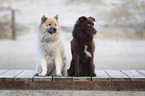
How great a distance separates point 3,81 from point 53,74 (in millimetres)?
874

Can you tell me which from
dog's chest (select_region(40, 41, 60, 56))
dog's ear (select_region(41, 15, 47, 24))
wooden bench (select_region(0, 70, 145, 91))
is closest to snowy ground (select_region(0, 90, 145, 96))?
wooden bench (select_region(0, 70, 145, 91))

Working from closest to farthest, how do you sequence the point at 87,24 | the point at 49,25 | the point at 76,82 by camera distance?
1. the point at 87,24
2. the point at 49,25
3. the point at 76,82

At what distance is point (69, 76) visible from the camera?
11.9ft

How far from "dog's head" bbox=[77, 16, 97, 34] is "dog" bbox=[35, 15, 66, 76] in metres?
0.41

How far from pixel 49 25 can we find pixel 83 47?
0.66 meters

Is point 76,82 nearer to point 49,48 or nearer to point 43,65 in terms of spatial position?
point 43,65

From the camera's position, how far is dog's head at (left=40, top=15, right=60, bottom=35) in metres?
3.35

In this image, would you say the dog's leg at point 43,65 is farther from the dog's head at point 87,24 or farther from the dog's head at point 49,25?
the dog's head at point 87,24

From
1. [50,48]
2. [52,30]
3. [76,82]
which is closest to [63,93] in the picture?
[76,82]

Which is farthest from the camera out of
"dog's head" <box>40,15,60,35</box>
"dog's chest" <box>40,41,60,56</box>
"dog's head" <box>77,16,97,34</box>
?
"dog's chest" <box>40,41,60,56</box>

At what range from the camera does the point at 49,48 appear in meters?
3.47

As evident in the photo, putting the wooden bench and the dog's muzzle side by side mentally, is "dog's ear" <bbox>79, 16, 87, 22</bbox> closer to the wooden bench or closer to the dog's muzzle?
the dog's muzzle

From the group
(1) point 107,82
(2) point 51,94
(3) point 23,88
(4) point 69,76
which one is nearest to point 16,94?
(3) point 23,88

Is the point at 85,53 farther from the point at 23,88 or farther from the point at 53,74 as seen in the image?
the point at 23,88
